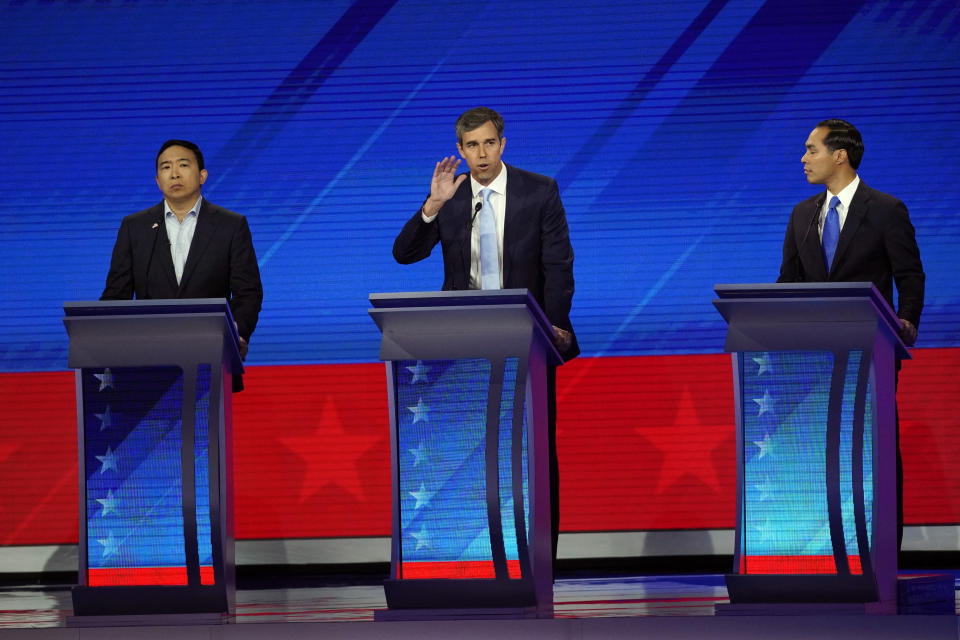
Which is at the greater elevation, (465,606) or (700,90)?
(700,90)

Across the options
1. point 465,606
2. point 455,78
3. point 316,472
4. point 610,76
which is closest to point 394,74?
point 455,78

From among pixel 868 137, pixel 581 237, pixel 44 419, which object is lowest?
pixel 44 419

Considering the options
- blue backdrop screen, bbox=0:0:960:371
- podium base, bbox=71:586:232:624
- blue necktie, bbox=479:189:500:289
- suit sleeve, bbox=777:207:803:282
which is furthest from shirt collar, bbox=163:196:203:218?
suit sleeve, bbox=777:207:803:282

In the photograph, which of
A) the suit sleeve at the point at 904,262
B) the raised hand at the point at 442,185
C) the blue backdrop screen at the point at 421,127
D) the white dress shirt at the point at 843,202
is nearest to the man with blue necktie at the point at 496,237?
the raised hand at the point at 442,185

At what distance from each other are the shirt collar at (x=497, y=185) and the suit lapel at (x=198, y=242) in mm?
782

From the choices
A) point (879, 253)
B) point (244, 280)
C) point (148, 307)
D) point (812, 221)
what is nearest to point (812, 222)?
point (812, 221)

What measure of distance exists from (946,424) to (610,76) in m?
2.03

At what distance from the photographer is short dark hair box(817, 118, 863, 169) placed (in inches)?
149

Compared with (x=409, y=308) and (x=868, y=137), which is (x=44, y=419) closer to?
(x=409, y=308)

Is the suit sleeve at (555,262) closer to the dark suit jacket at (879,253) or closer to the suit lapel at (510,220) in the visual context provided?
the suit lapel at (510,220)

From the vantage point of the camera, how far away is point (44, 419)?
5.40 meters

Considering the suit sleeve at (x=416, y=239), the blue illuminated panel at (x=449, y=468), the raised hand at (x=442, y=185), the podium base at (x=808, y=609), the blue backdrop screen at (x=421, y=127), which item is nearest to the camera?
the podium base at (x=808, y=609)

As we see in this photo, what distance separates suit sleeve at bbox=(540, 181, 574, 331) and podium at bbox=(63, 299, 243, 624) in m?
0.96

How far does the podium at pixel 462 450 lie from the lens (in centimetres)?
306
